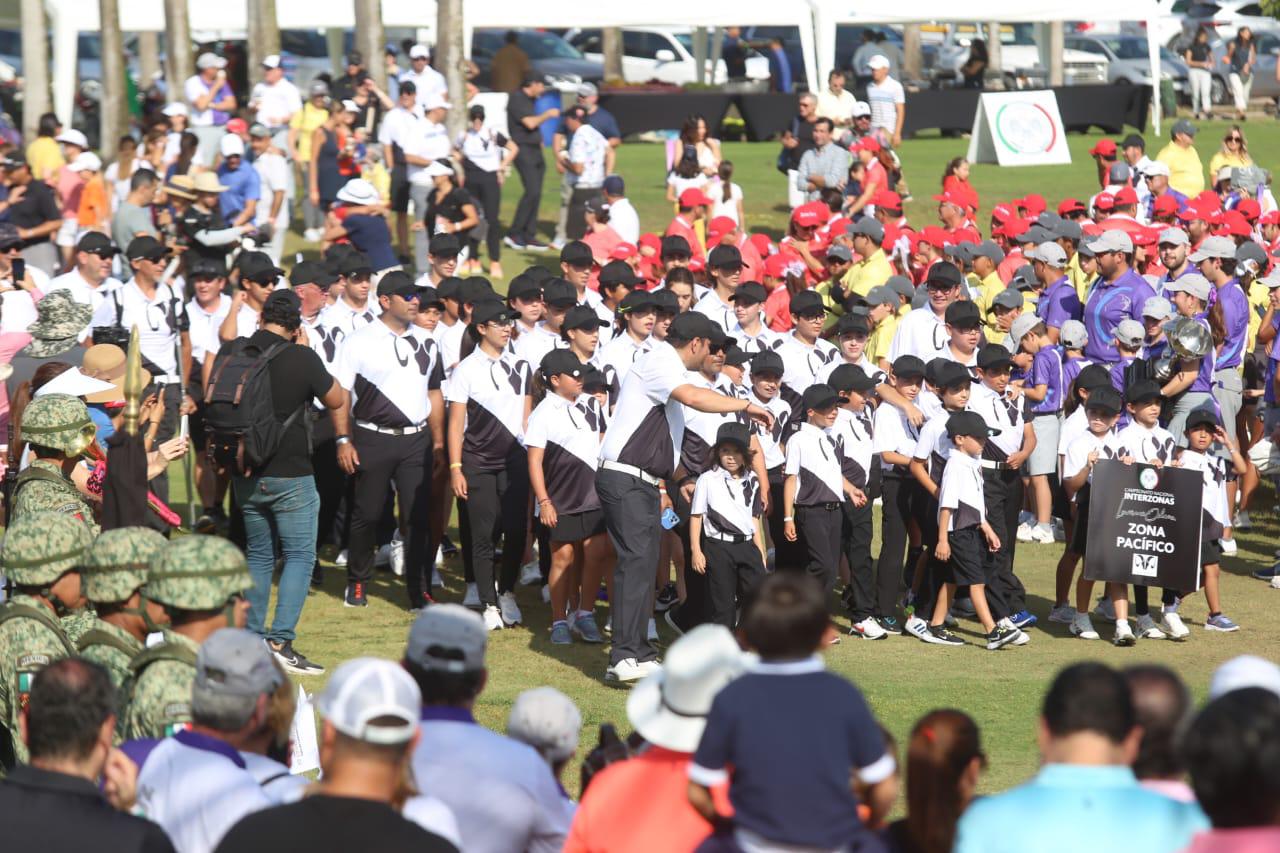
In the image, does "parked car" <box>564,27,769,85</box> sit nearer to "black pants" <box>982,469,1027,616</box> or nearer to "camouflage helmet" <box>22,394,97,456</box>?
"black pants" <box>982,469,1027,616</box>

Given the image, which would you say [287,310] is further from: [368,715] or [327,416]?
[368,715]

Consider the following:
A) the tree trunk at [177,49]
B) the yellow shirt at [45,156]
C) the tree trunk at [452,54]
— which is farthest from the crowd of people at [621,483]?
the tree trunk at [177,49]

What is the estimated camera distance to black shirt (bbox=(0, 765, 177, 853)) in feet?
14.5

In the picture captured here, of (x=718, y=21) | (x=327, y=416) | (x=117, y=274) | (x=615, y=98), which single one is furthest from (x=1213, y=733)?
(x=615, y=98)

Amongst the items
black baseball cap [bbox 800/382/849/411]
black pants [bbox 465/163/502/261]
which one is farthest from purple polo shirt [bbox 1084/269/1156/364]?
black pants [bbox 465/163/502/261]

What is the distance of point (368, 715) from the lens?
4285mm

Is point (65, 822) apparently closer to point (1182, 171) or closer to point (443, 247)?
point (443, 247)

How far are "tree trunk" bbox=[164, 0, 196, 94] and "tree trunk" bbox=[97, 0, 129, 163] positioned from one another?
1118 mm

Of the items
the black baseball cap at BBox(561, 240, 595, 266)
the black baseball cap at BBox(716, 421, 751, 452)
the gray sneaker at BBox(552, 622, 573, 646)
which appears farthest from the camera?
the black baseball cap at BBox(561, 240, 595, 266)

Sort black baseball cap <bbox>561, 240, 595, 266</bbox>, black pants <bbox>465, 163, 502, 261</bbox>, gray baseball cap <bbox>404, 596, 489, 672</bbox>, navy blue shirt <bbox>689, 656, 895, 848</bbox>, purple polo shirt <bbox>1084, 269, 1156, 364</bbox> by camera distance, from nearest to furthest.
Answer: navy blue shirt <bbox>689, 656, 895, 848</bbox>, gray baseball cap <bbox>404, 596, 489, 672</bbox>, black baseball cap <bbox>561, 240, 595, 266</bbox>, purple polo shirt <bbox>1084, 269, 1156, 364</bbox>, black pants <bbox>465, 163, 502, 261</bbox>

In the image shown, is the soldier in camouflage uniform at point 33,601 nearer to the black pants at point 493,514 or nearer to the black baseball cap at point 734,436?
the black baseball cap at point 734,436

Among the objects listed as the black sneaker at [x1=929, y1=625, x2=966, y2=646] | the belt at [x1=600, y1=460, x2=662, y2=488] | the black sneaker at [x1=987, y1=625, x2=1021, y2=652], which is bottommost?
the black sneaker at [x1=929, y1=625, x2=966, y2=646]

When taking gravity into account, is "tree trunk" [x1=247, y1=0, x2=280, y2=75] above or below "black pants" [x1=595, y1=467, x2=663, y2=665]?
above

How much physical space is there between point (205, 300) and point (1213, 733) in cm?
988
